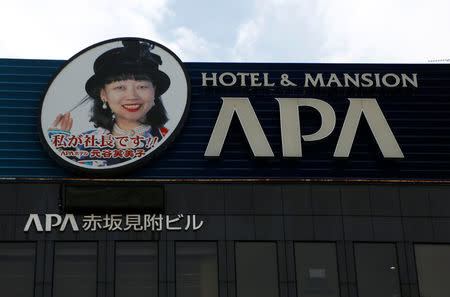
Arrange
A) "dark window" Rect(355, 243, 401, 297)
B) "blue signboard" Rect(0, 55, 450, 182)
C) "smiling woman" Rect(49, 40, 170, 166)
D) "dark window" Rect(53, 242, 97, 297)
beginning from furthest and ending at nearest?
"smiling woman" Rect(49, 40, 170, 166)
"blue signboard" Rect(0, 55, 450, 182)
"dark window" Rect(355, 243, 401, 297)
"dark window" Rect(53, 242, 97, 297)

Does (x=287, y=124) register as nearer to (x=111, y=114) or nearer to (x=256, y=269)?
(x=256, y=269)

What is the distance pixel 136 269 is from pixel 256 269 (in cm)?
485

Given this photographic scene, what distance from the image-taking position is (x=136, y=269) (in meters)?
30.4

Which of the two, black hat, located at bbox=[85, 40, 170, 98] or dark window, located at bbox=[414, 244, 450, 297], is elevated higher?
black hat, located at bbox=[85, 40, 170, 98]

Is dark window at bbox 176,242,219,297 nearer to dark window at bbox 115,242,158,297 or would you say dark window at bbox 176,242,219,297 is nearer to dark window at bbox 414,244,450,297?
dark window at bbox 115,242,158,297

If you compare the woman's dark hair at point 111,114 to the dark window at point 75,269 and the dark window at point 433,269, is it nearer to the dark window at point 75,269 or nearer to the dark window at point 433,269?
the dark window at point 75,269

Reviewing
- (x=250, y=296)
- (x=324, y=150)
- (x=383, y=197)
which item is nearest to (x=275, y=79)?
(x=324, y=150)

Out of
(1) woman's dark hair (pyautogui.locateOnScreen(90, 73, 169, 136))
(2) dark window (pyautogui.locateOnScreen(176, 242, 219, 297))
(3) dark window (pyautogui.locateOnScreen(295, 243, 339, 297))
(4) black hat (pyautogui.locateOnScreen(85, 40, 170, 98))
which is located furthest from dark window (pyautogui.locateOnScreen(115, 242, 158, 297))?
(4) black hat (pyautogui.locateOnScreen(85, 40, 170, 98))

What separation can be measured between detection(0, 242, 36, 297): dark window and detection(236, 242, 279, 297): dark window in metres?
8.27

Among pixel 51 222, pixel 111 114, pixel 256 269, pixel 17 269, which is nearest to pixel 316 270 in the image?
pixel 256 269

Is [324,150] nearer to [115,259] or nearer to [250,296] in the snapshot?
[250,296]

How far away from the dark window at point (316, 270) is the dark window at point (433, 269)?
3546 mm

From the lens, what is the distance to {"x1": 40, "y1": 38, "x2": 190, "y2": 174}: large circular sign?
3222cm

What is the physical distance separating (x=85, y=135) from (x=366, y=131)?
12.4m
